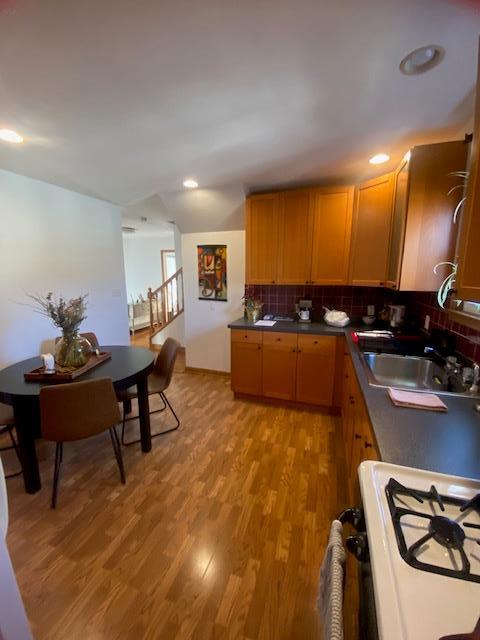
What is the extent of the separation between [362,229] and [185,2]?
2199 mm

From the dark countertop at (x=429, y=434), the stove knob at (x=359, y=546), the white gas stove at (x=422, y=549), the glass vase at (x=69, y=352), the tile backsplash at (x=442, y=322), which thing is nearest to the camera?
the white gas stove at (x=422, y=549)

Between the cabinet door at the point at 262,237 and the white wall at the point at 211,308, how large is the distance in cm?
38

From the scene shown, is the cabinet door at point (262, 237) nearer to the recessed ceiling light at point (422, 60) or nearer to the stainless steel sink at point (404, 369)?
the stainless steel sink at point (404, 369)

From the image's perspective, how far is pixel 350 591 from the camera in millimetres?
1276

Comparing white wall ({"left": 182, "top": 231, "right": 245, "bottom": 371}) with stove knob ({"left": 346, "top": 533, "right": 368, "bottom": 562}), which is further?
white wall ({"left": 182, "top": 231, "right": 245, "bottom": 371})

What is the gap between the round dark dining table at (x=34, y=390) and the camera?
170cm

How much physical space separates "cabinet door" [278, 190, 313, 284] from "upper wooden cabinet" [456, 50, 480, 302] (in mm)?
1985

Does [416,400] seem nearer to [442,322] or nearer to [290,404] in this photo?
[442,322]

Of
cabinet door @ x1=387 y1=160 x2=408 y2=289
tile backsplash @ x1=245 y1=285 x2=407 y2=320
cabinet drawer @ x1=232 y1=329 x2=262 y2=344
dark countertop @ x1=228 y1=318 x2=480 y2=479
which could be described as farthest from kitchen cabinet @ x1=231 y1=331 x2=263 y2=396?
dark countertop @ x1=228 y1=318 x2=480 y2=479

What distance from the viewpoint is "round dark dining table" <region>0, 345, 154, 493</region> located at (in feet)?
5.58

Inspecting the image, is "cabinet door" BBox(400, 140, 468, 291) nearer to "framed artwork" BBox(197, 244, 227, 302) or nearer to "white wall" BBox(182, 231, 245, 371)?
"white wall" BBox(182, 231, 245, 371)

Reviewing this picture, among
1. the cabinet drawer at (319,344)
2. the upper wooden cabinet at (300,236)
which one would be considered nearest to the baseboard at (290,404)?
the cabinet drawer at (319,344)

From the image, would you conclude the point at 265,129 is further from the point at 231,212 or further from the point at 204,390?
the point at 204,390

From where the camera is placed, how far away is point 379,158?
2340 millimetres
